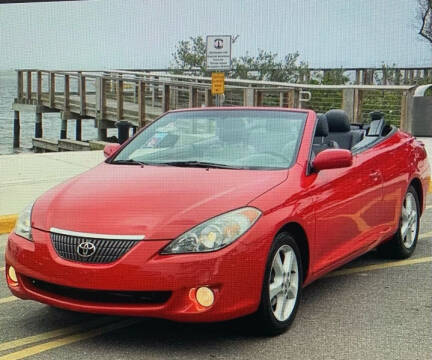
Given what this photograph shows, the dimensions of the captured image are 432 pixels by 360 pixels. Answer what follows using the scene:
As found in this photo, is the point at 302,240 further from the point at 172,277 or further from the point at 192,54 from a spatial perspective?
the point at 192,54

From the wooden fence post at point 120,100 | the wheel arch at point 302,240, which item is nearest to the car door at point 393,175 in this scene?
the wheel arch at point 302,240

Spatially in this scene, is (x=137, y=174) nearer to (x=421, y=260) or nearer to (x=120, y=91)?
(x=421, y=260)

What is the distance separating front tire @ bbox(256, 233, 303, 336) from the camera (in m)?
4.34

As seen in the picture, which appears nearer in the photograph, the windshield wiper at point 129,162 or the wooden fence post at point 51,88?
the windshield wiper at point 129,162

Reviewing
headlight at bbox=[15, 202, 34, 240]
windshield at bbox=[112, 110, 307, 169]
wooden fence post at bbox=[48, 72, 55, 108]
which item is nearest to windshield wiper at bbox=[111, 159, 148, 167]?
windshield at bbox=[112, 110, 307, 169]

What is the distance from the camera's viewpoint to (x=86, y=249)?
4164 mm

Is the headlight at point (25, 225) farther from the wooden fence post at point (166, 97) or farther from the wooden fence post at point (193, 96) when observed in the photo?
the wooden fence post at point (166, 97)

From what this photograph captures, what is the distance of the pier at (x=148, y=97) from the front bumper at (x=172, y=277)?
534 inches

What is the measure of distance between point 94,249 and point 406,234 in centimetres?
333

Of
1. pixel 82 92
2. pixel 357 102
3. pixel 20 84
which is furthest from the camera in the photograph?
pixel 20 84

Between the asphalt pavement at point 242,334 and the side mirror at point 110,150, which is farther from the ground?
the side mirror at point 110,150

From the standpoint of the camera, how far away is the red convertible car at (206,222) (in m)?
4.11

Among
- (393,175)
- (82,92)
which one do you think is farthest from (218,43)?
(82,92)

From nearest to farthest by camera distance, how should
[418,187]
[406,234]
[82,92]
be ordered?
[406,234] < [418,187] < [82,92]
